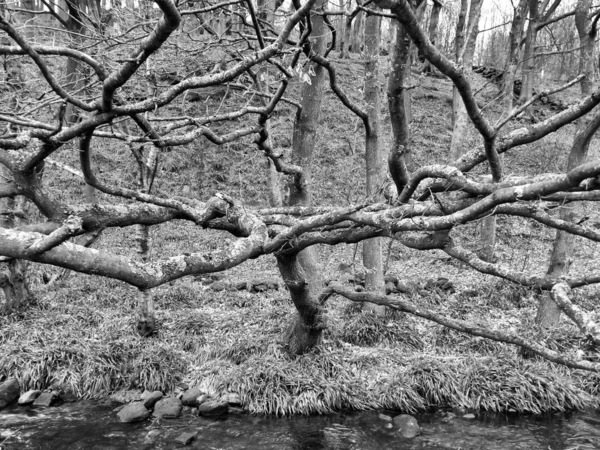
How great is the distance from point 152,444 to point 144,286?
3.47 m

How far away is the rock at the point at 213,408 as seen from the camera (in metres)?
6.00

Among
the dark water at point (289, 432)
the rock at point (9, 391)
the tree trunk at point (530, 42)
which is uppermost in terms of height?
the tree trunk at point (530, 42)

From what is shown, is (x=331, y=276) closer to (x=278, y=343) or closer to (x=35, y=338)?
(x=278, y=343)

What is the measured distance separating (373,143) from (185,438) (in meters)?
5.64

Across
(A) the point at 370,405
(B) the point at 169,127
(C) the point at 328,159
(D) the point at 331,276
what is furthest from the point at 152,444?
(C) the point at 328,159

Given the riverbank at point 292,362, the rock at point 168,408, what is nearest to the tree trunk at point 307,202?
the riverbank at point 292,362

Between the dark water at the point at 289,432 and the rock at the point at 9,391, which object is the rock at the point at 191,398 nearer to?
the dark water at the point at 289,432

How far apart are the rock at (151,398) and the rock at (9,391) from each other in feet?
6.38

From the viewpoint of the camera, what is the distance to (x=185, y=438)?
5.40m

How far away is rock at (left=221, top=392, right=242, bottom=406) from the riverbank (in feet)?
0.21

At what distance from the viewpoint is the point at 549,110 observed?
69.8ft

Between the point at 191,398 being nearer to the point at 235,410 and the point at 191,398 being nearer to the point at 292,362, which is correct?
the point at 235,410

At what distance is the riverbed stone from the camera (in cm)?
536

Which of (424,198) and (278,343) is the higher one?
(424,198)
